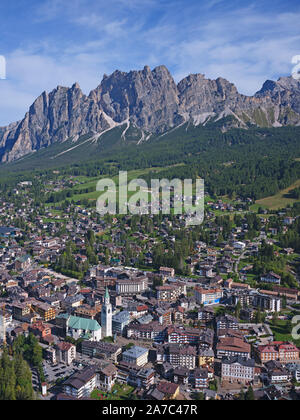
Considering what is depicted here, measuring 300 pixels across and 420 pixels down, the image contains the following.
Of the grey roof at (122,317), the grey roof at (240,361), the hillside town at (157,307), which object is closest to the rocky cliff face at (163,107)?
the hillside town at (157,307)

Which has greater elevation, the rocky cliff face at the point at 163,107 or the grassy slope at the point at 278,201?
the rocky cliff face at the point at 163,107

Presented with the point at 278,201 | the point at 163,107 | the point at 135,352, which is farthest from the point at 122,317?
the point at 163,107

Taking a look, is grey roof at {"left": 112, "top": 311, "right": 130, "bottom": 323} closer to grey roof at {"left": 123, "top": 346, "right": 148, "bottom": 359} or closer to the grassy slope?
grey roof at {"left": 123, "top": 346, "right": 148, "bottom": 359}

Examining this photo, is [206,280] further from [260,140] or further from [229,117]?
[229,117]

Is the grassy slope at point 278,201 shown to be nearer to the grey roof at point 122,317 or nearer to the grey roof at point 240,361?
the grey roof at point 122,317

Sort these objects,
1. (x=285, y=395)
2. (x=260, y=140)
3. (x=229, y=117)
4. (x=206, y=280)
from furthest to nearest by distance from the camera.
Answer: (x=229, y=117) < (x=260, y=140) < (x=206, y=280) < (x=285, y=395)

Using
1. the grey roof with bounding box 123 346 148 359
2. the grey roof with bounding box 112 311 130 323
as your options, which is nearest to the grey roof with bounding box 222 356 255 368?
the grey roof with bounding box 123 346 148 359

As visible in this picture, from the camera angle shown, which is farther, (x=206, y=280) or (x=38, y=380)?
(x=206, y=280)

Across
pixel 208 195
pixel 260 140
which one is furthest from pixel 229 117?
pixel 208 195

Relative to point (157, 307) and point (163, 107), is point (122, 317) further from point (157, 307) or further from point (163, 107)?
point (163, 107)
